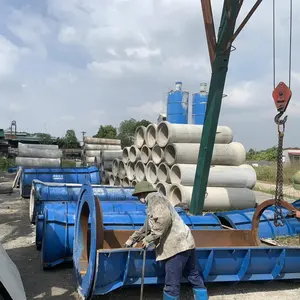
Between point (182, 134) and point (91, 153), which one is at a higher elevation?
point (182, 134)

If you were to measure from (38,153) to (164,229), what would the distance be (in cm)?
1418

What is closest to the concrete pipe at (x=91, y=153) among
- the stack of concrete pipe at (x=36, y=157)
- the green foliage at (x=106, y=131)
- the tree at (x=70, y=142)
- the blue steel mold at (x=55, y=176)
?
the stack of concrete pipe at (x=36, y=157)

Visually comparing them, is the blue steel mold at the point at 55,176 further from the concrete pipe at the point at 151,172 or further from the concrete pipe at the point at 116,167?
the concrete pipe at the point at 151,172

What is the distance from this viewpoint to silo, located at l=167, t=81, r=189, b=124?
15508 millimetres

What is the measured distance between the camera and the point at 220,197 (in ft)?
29.8

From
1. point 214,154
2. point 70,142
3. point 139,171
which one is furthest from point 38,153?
point 70,142

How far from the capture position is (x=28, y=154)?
16500 mm

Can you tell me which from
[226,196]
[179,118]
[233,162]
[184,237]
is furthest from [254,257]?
[179,118]

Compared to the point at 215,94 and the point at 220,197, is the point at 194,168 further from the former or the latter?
the point at 215,94

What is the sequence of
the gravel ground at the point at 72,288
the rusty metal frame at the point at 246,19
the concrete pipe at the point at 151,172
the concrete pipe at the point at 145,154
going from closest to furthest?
the gravel ground at the point at 72,288 → the rusty metal frame at the point at 246,19 → the concrete pipe at the point at 151,172 → the concrete pipe at the point at 145,154

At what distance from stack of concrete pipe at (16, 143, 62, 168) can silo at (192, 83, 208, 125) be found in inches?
270

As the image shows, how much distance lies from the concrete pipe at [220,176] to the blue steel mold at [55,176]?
14.3 feet

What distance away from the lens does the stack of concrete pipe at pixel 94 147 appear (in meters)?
21.7

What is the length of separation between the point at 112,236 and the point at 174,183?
478 centimetres
